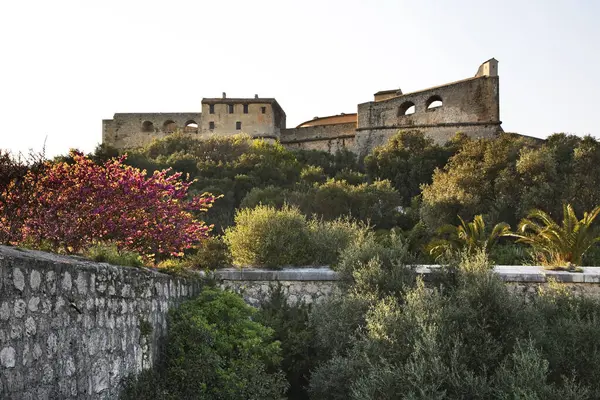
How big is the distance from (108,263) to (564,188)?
80.7 ft

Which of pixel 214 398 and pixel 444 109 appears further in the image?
pixel 444 109

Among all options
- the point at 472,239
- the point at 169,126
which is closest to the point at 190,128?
the point at 169,126

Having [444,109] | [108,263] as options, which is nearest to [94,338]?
[108,263]

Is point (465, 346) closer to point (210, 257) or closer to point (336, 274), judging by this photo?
point (336, 274)

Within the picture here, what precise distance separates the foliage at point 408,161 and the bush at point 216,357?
26549mm

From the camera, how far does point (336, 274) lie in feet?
34.4

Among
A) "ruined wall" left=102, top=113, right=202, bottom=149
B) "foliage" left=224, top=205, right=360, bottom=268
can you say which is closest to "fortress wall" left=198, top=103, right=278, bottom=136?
"ruined wall" left=102, top=113, right=202, bottom=149

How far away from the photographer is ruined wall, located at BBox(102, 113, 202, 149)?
57125 mm

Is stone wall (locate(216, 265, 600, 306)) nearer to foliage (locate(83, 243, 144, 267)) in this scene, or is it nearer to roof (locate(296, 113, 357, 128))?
foliage (locate(83, 243, 144, 267))

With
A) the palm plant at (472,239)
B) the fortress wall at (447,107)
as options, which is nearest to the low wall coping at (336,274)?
the palm plant at (472,239)

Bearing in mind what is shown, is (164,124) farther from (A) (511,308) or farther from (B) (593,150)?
(A) (511,308)

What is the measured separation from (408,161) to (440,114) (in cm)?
897

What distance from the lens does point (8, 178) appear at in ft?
23.2

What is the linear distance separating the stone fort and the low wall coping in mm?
34122
